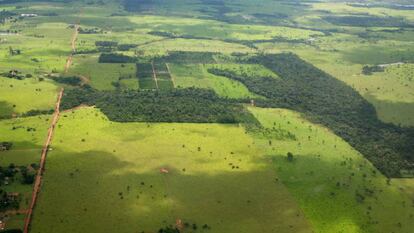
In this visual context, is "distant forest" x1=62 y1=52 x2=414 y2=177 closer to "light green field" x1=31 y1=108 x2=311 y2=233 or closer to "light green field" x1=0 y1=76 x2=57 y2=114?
"light green field" x1=0 y1=76 x2=57 y2=114

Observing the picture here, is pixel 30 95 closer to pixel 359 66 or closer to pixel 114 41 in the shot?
pixel 114 41

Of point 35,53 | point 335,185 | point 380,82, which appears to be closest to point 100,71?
point 35,53

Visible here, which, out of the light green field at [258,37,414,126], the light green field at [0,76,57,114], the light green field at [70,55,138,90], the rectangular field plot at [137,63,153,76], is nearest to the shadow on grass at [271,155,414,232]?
the light green field at [258,37,414,126]

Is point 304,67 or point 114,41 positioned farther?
point 114,41

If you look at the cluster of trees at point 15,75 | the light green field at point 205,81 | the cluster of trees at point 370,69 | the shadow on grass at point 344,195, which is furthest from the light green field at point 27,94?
the cluster of trees at point 370,69

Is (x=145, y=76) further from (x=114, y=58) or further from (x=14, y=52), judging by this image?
(x=14, y=52)

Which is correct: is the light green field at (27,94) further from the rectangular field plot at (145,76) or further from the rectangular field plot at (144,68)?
the rectangular field plot at (144,68)

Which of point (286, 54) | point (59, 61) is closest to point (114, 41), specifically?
point (59, 61)
